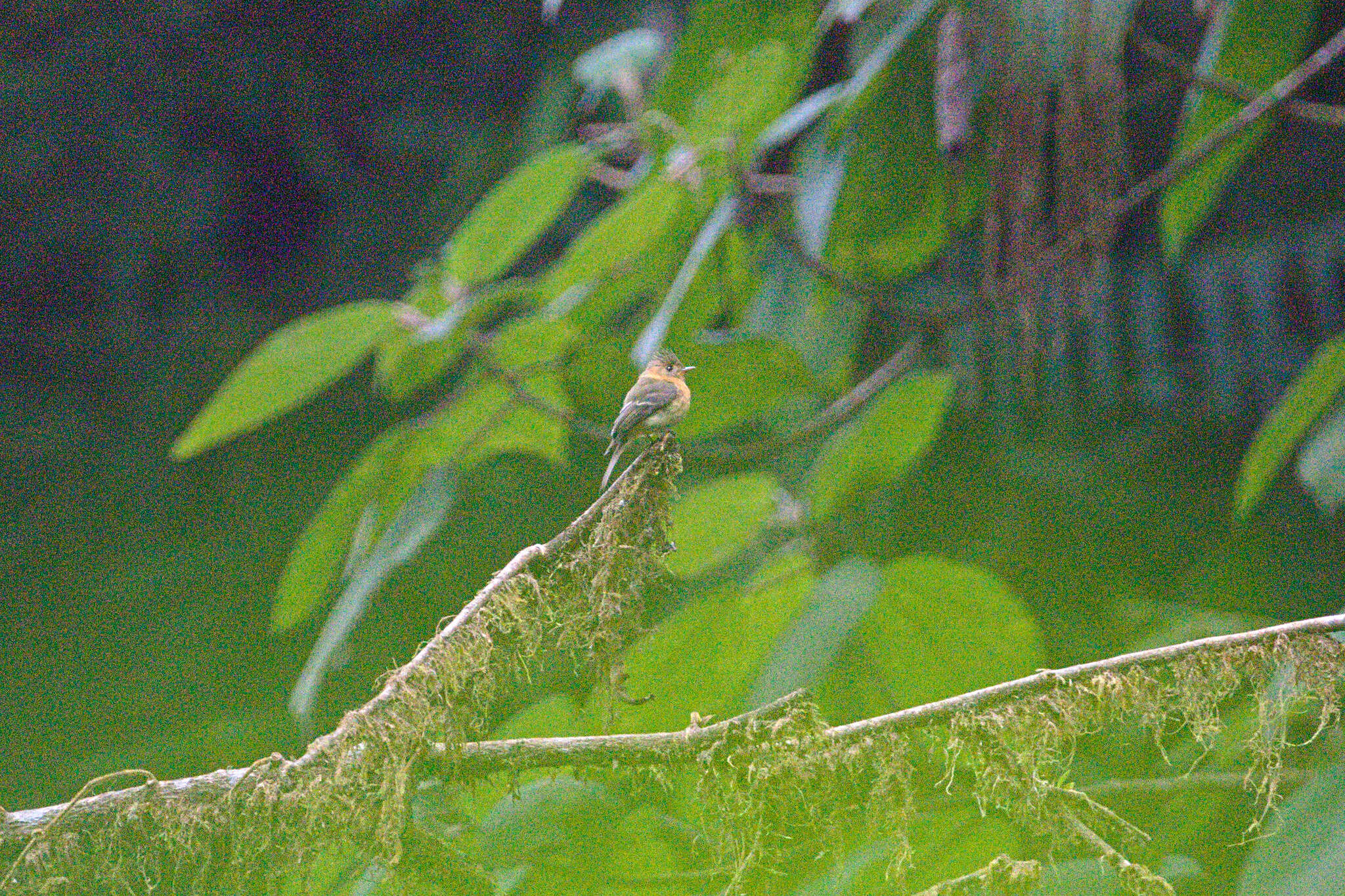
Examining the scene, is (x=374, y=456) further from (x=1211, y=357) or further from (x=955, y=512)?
(x=1211, y=357)

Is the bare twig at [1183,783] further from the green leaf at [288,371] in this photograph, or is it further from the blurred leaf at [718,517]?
the green leaf at [288,371]

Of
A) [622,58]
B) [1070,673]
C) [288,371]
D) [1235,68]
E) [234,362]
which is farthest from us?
A: [234,362]

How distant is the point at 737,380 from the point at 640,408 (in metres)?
0.23

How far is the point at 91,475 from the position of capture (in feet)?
5.76

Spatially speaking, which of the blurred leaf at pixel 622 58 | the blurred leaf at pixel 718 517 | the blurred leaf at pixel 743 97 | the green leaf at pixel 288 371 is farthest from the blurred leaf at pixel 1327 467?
the blurred leaf at pixel 622 58

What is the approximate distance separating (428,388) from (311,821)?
1584 millimetres

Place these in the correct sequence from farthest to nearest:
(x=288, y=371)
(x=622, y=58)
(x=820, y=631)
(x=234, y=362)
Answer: (x=234, y=362) → (x=622, y=58) → (x=288, y=371) → (x=820, y=631)

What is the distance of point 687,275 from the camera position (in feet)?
2.03

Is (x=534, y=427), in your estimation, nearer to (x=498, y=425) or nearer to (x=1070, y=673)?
(x=498, y=425)

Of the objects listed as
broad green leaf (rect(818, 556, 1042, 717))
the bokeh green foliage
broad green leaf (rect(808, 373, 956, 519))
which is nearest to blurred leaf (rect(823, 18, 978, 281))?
the bokeh green foliage

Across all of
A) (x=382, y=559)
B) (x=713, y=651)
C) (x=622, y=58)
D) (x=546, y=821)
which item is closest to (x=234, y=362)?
(x=622, y=58)

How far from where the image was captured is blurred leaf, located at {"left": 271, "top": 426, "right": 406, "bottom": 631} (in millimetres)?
565

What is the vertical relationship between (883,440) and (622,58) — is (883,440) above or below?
below

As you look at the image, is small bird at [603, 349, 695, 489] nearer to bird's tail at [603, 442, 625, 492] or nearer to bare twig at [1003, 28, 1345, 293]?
bird's tail at [603, 442, 625, 492]
